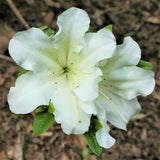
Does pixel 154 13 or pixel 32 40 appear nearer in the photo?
pixel 32 40

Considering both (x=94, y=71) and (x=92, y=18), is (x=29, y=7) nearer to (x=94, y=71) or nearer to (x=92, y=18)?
(x=92, y=18)

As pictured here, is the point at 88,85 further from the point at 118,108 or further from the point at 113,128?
the point at 113,128

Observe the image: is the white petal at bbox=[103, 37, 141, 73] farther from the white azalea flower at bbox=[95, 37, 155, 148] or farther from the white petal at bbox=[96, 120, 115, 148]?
the white petal at bbox=[96, 120, 115, 148]

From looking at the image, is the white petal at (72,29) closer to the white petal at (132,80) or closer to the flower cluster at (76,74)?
the flower cluster at (76,74)

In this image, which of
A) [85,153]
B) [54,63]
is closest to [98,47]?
[54,63]

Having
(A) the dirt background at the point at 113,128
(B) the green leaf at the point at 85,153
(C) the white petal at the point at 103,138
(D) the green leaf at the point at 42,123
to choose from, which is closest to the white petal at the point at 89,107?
(C) the white petal at the point at 103,138

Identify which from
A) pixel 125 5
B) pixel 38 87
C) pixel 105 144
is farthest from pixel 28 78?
pixel 125 5
